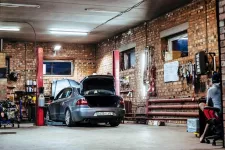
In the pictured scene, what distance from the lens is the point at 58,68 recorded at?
21.0m

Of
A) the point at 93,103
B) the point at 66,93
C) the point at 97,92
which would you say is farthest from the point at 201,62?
the point at 66,93

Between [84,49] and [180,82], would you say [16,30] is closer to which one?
[84,49]

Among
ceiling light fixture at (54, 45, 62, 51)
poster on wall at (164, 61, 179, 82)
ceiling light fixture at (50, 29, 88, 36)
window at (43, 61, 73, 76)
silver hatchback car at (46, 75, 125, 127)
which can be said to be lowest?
silver hatchback car at (46, 75, 125, 127)

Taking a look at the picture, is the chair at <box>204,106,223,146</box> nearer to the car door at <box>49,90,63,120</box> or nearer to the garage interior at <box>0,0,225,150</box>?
the garage interior at <box>0,0,225,150</box>

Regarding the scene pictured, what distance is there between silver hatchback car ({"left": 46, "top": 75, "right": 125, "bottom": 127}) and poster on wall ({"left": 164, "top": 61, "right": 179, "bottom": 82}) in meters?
2.14

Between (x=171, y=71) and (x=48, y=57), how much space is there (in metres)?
8.84

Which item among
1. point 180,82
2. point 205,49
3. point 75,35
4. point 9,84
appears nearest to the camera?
point 205,49

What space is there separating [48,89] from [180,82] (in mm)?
9444

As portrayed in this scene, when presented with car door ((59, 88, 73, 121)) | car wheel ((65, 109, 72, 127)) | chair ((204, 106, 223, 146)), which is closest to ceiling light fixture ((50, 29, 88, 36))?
car door ((59, 88, 73, 121))

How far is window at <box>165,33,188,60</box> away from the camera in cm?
1375

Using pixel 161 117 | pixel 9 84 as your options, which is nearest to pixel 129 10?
pixel 161 117

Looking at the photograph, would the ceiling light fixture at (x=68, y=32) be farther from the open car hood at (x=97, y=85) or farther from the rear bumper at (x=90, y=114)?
the rear bumper at (x=90, y=114)

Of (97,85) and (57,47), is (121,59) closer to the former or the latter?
(57,47)

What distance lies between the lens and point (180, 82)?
43.3ft
